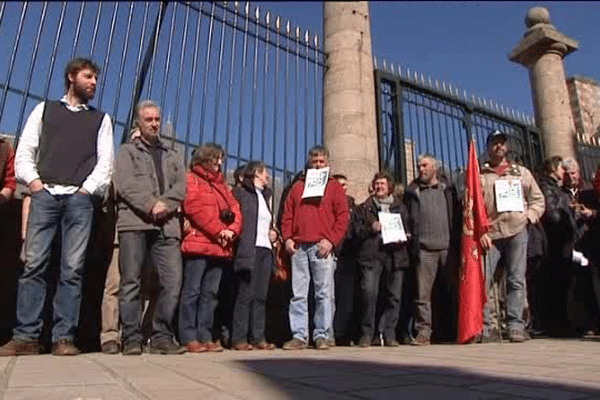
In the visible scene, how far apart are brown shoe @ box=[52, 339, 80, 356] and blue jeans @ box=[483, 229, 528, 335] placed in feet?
11.9

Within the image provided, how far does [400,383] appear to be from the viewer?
88.0 inches

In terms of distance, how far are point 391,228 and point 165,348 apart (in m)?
2.50

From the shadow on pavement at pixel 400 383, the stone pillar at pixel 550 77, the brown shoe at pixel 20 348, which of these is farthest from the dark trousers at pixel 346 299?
the stone pillar at pixel 550 77

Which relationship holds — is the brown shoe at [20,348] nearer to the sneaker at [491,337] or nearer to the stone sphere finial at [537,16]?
the sneaker at [491,337]

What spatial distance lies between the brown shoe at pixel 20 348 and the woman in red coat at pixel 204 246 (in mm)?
1031

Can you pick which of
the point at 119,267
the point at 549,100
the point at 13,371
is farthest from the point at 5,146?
the point at 549,100

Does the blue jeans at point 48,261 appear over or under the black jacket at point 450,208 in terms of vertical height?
under

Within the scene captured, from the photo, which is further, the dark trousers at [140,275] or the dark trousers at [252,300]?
the dark trousers at [252,300]

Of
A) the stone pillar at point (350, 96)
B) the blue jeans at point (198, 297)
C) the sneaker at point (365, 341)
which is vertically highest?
the stone pillar at point (350, 96)

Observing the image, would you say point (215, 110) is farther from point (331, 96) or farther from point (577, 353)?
point (577, 353)

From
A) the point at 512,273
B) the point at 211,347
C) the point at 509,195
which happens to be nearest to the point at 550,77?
the point at 509,195

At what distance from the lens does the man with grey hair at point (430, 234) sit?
17.0 feet

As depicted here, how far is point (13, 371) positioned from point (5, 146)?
6.66 feet

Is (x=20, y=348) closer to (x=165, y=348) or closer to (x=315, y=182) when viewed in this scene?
(x=165, y=348)
